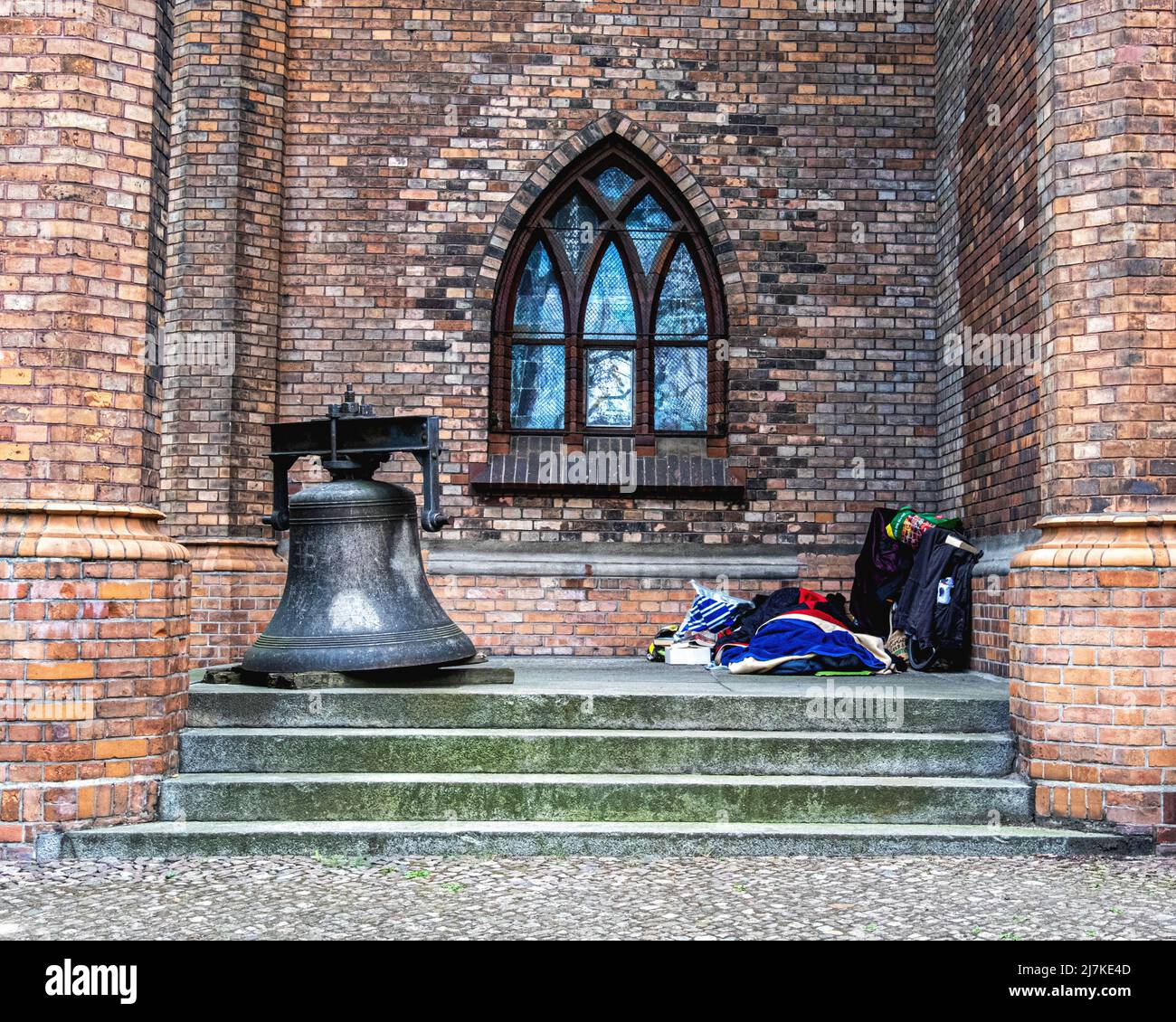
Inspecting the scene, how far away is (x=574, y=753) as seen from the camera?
5289mm

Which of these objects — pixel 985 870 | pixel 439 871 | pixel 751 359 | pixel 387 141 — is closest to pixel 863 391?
pixel 751 359

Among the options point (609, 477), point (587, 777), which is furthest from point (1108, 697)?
point (609, 477)

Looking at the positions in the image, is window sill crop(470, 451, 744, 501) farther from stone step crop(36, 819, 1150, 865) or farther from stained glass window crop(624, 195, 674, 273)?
stone step crop(36, 819, 1150, 865)

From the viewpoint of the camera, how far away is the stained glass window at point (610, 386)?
8.75 meters

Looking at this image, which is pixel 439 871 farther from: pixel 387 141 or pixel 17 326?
pixel 387 141

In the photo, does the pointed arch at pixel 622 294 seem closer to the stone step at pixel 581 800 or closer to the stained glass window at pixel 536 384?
the stained glass window at pixel 536 384

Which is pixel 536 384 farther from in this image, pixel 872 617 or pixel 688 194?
pixel 872 617

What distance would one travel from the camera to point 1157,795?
16.2 feet

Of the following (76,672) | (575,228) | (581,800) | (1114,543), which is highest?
(575,228)

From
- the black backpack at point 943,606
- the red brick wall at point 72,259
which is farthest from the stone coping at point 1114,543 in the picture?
the red brick wall at point 72,259

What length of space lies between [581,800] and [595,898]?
92 cm

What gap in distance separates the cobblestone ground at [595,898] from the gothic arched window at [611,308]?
456 cm

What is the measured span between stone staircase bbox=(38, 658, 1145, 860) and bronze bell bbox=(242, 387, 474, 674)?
0.24m

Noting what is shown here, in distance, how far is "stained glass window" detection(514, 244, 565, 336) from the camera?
28.8 feet
